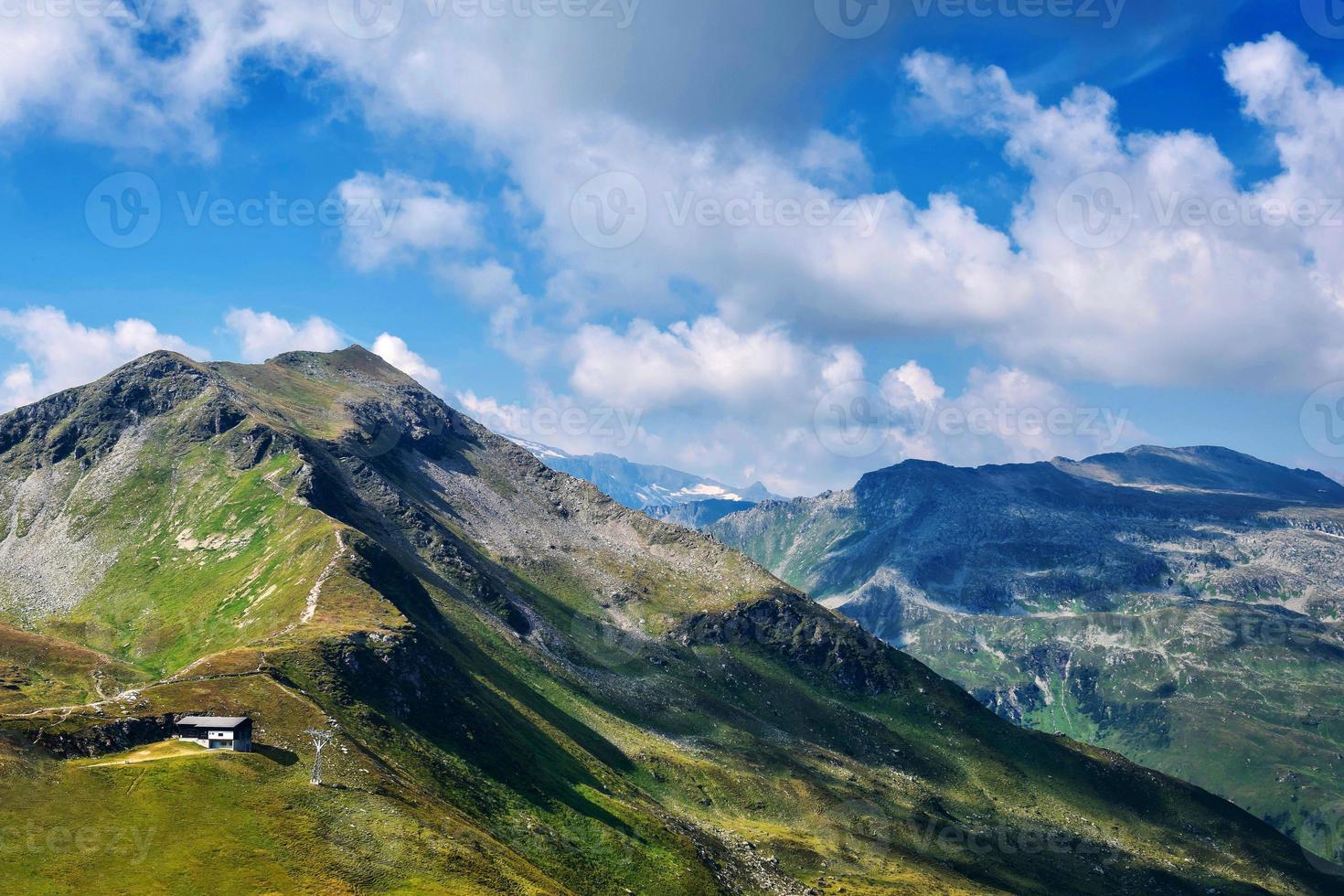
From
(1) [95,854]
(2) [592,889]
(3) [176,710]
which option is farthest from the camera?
(2) [592,889]

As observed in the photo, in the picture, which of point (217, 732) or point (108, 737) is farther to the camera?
point (217, 732)

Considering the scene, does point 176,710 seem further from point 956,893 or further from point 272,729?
point 956,893

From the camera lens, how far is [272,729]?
11150 cm

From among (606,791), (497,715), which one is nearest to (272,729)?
(497,715)

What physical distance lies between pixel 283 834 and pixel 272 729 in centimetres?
2480

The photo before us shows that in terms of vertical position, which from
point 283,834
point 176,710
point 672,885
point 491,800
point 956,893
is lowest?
point 956,893

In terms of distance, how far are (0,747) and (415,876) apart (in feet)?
146

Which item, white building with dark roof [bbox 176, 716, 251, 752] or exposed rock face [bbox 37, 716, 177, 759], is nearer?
exposed rock face [bbox 37, 716, 177, 759]

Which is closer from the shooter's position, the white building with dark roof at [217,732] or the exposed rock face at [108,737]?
the exposed rock face at [108,737]

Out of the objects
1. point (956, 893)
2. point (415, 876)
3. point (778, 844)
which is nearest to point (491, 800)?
point (415, 876)

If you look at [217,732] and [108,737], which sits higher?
[217,732]

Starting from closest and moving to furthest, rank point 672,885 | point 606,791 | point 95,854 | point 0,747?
point 95,854
point 0,747
point 672,885
point 606,791

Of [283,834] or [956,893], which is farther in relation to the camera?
[956,893]

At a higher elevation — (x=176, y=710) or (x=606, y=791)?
(x=176, y=710)
